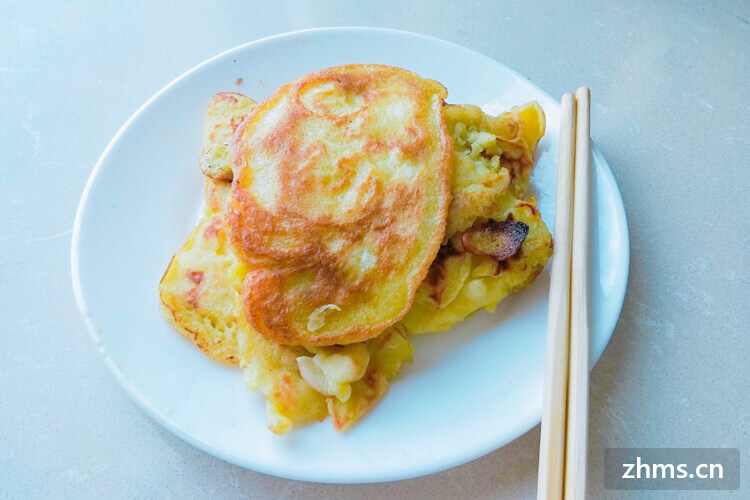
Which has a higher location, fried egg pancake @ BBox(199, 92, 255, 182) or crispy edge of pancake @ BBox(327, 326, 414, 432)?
fried egg pancake @ BBox(199, 92, 255, 182)

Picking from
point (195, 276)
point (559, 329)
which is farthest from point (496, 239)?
point (195, 276)

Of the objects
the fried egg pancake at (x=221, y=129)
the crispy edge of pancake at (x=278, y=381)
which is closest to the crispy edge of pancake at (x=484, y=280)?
the crispy edge of pancake at (x=278, y=381)

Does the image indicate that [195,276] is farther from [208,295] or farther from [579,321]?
[579,321]

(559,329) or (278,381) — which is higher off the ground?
(559,329)

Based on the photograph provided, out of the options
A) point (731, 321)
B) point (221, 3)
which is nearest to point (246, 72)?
point (221, 3)

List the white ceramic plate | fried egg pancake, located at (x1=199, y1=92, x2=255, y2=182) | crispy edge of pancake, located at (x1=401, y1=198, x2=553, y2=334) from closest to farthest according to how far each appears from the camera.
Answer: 1. the white ceramic plate
2. crispy edge of pancake, located at (x1=401, y1=198, x2=553, y2=334)
3. fried egg pancake, located at (x1=199, y1=92, x2=255, y2=182)

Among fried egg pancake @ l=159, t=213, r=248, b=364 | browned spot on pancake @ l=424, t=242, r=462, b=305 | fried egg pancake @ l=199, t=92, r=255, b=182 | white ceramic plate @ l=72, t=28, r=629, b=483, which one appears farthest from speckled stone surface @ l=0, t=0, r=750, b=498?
fried egg pancake @ l=199, t=92, r=255, b=182

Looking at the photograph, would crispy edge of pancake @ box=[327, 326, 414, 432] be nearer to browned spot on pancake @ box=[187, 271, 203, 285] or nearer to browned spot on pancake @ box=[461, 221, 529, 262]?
browned spot on pancake @ box=[461, 221, 529, 262]

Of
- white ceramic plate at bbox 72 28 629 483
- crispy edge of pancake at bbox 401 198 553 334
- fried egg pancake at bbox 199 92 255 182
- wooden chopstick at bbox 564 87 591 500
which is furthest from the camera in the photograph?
fried egg pancake at bbox 199 92 255 182
